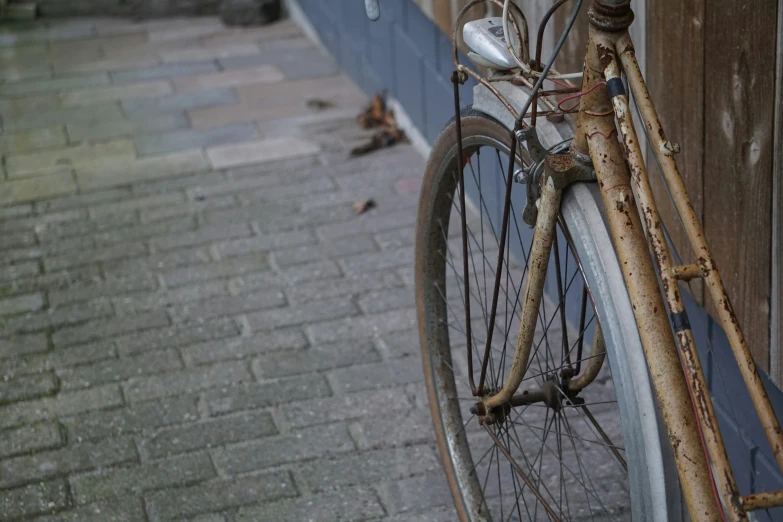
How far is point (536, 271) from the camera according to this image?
1760 mm

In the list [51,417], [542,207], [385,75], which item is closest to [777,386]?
[542,207]

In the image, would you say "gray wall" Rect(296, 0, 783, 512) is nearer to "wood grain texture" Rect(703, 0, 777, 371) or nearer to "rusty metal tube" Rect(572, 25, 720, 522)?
"wood grain texture" Rect(703, 0, 777, 371)

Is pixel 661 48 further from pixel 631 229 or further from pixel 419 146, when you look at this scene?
pixel 419 146

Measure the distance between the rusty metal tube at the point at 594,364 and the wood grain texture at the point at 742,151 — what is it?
0.46 metres

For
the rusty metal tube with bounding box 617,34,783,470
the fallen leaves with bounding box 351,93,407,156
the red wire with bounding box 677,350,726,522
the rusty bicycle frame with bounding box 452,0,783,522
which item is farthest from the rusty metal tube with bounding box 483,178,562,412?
the fallen leaves with bounding box 351,93,407,156

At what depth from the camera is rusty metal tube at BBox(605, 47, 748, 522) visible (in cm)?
130

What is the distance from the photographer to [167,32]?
7.21m

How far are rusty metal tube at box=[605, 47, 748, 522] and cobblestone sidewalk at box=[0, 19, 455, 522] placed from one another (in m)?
1.38

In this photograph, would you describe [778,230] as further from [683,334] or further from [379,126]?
[379,126]

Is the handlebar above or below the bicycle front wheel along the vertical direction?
above

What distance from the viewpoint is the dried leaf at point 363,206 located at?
4.41 metres

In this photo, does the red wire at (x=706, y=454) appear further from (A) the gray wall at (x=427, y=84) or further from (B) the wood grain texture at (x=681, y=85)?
(B) the wood grain texture at (x=681, y=85)

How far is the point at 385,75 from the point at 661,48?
3.02 m

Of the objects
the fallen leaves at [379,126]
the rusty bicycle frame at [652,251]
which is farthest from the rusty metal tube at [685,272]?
the fallen leaves at [379,126]
